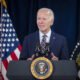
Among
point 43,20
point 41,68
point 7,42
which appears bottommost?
point 7,42

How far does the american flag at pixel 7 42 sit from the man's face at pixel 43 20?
41.6 inches

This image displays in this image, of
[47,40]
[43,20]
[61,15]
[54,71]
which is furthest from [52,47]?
[61,15]

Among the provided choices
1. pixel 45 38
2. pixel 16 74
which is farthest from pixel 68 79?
pixel 45 38

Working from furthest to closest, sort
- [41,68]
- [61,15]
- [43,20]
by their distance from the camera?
[61,15] → [43,20] → [41,68]

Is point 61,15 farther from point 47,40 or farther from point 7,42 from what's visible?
point 47,40

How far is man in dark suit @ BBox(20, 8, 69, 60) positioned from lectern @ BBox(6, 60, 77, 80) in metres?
0.59

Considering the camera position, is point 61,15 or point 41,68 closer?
point 41,68

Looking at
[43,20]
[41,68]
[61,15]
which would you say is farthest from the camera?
[61,15]

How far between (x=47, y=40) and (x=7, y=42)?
1.11 meters

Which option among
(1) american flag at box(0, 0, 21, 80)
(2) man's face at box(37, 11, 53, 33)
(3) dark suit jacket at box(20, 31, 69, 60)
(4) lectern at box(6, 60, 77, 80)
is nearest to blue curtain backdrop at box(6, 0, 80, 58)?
(1) american flag at box(0, 0, 21, 80)

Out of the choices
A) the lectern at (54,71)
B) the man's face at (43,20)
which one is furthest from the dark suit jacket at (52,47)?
the lectern at (54,71)

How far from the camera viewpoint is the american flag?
3.48 metres

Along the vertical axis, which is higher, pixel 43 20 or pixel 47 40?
pixel 43 20

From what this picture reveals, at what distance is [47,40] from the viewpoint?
8.27 ft
